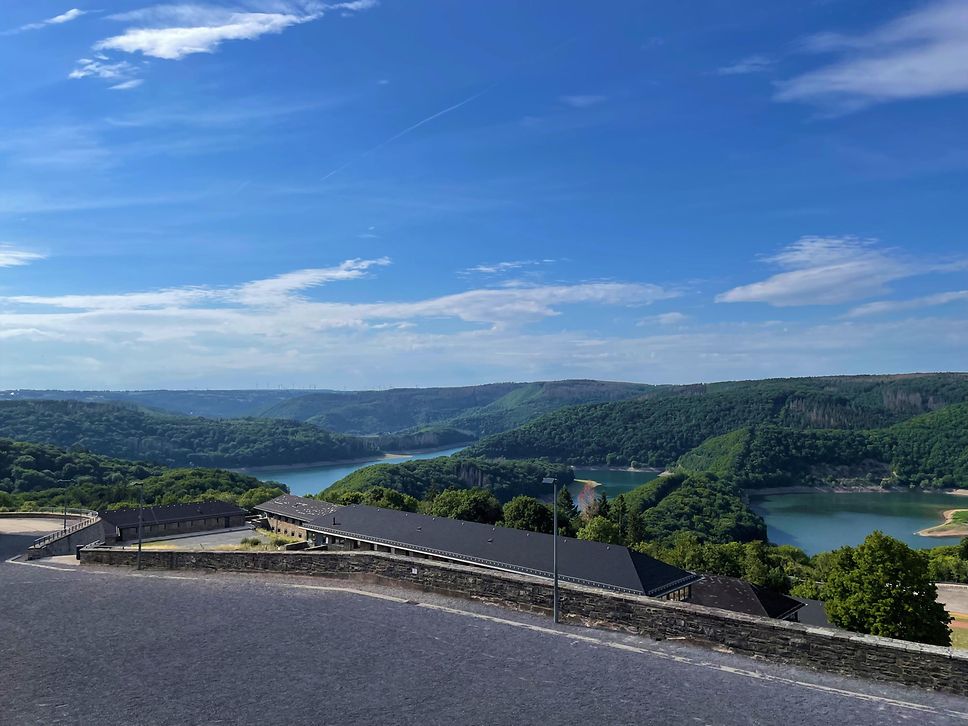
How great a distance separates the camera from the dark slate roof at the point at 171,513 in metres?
54.6

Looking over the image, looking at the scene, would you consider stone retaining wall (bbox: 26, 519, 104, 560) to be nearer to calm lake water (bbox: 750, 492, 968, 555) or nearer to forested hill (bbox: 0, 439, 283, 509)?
forested hill (bbox: 0, 439, 283, 509)

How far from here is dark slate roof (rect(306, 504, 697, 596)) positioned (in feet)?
114

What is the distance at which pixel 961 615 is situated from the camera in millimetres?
47281

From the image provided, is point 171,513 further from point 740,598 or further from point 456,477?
point 456,477

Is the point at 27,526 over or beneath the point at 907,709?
beneath

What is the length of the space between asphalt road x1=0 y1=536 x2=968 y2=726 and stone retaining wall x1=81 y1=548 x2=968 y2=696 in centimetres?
23

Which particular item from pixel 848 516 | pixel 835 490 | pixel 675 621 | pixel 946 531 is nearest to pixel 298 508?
pixel 675 621

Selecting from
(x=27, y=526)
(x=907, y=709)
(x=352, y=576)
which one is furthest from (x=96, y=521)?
(x=907, y=709)

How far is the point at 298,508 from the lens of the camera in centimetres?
6406

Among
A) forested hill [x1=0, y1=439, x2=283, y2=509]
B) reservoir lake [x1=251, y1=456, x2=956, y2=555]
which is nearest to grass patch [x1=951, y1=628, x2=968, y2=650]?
reservoir lake [x1=251, y1=456, x2=956, y2=555]

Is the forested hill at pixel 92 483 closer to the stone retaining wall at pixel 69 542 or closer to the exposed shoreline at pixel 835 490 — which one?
the stone retaining wall at pixel 69 542

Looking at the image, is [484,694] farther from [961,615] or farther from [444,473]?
[444,473]

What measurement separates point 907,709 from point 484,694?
5036 mm

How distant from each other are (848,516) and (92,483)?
477ft
